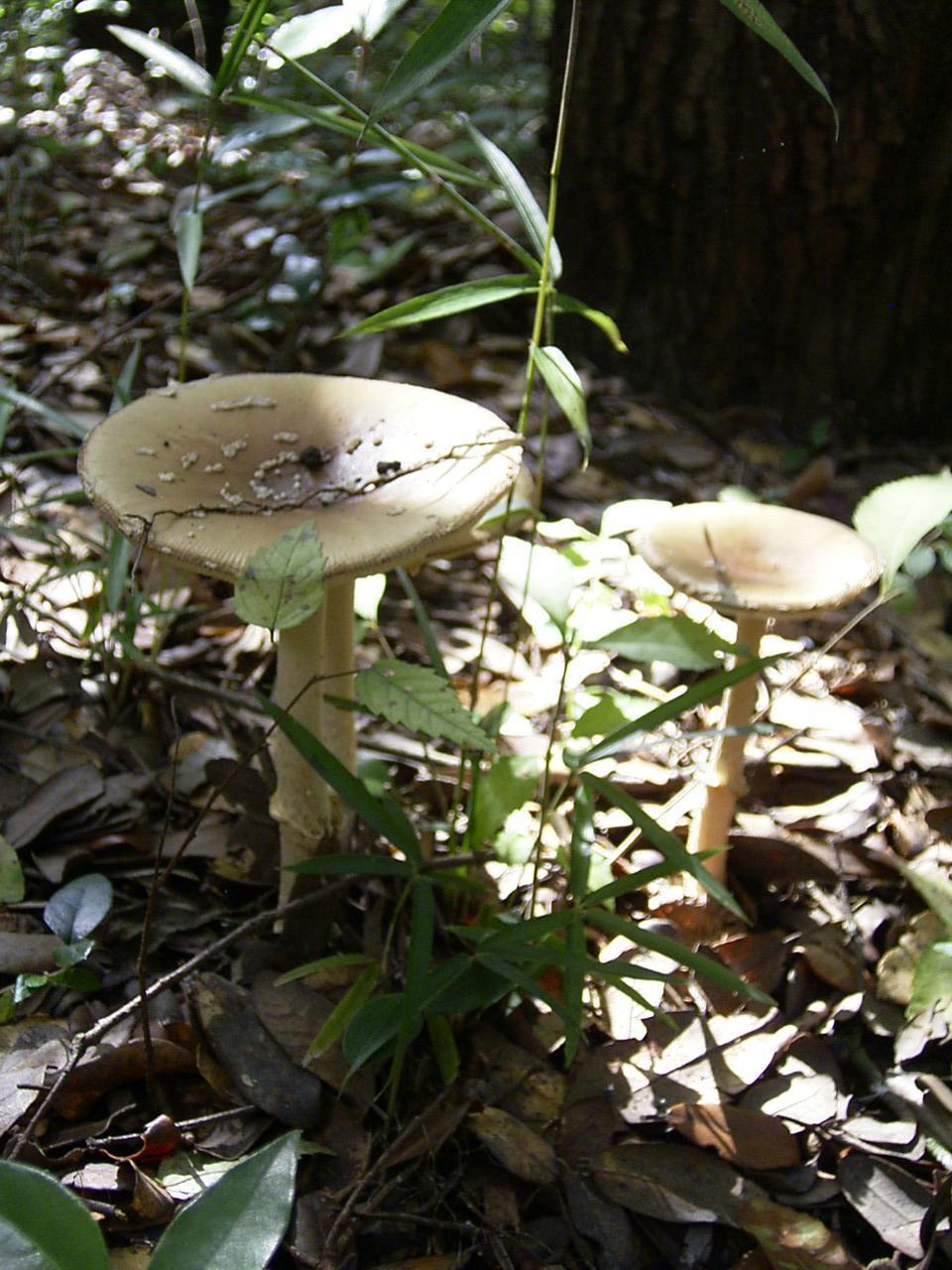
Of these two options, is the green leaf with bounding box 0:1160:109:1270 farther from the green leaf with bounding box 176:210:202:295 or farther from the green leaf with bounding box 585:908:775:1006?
the green leaf with bounding box 176:210:202:295

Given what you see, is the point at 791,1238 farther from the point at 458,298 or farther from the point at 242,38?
the point at 242,38

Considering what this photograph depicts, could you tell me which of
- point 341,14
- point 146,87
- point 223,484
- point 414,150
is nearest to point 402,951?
point 223,484

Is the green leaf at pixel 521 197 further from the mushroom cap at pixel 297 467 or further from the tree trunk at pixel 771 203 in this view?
the tree trunk at pixel 771 203

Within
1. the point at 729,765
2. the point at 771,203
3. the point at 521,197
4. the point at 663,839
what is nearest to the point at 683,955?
the point at 663,839

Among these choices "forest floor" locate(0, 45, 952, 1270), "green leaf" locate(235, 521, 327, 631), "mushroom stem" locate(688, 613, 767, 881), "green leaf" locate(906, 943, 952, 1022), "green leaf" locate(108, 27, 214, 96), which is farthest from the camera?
"mushroom stem" locate(688, 613, 767, 881)

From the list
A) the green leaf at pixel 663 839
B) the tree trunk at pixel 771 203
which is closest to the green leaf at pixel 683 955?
the green leaf at pixel 663 839

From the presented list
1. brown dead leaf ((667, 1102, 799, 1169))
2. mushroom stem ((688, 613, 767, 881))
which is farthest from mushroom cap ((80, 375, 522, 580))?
brown dead leaf ((667, 1102, 799, 1169))
